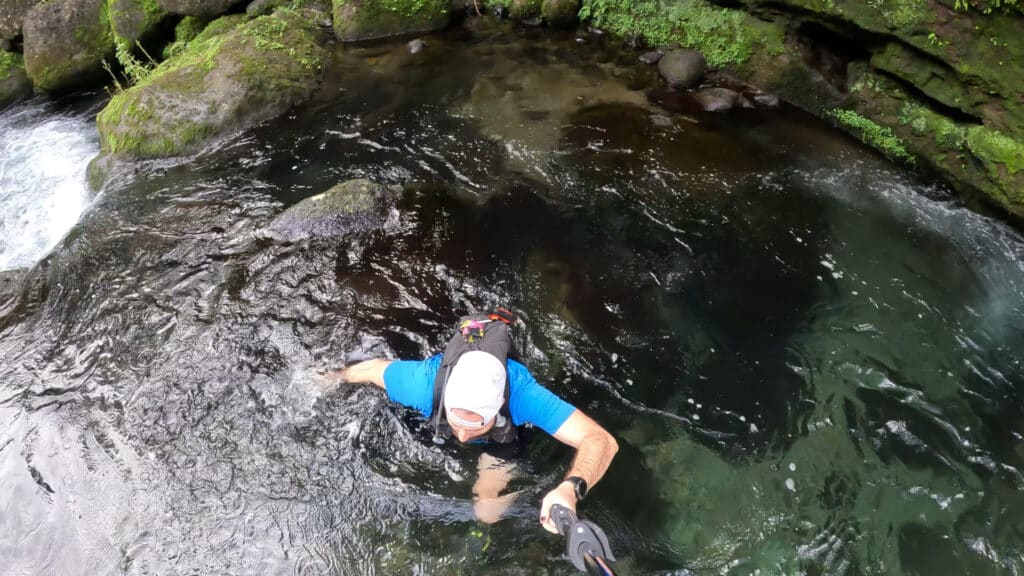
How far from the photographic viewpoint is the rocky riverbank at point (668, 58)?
775 cm

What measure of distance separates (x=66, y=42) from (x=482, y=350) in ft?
44.3

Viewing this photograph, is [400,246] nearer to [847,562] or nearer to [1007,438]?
[847,562]

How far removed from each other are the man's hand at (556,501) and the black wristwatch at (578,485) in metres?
0.03

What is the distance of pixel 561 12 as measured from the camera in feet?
43.0

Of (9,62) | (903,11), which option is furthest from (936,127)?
(9,62)

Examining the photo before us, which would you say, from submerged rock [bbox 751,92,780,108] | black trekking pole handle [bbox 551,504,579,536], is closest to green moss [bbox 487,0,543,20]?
submerged rock [bbox 751,92,780,108]

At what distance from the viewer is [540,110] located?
10.2 metres

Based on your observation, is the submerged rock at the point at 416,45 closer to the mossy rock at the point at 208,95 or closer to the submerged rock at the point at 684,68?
the mossy rock at the point at 208,95

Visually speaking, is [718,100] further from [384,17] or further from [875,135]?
[384,17]

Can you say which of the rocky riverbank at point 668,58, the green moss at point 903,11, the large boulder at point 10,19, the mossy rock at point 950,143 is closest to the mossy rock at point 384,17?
the rocky riverbank at point 668,58

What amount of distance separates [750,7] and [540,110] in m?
4.74

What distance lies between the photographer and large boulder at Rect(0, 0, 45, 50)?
1291cm

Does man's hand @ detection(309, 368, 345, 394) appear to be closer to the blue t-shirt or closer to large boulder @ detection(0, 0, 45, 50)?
the blue t-shirt

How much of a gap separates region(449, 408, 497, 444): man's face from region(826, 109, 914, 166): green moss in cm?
838
